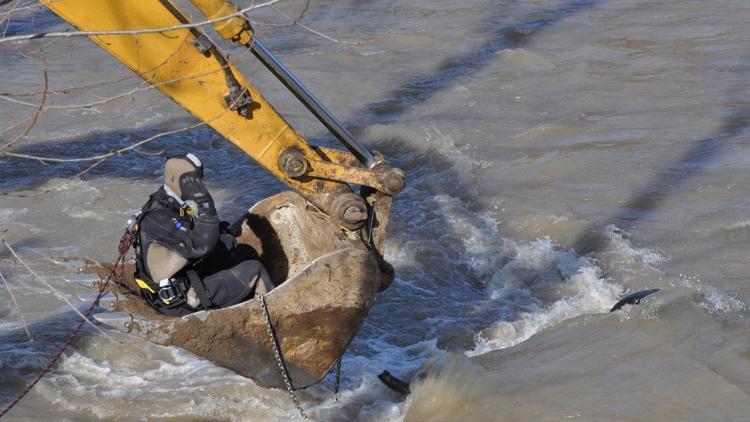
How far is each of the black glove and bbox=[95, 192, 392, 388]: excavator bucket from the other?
65 cm

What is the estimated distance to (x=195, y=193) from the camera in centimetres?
679

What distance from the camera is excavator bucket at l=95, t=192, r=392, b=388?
6.52 meters

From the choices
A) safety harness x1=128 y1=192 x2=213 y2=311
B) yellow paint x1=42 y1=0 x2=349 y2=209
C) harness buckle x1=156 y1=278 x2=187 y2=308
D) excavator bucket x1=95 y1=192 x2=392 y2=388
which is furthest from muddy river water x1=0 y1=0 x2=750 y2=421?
excavator bucket x1=95 y1=192 x2=392 y2=388

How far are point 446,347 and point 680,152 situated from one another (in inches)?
190

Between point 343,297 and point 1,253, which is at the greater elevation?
point 343,297

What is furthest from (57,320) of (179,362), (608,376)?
(608,376)

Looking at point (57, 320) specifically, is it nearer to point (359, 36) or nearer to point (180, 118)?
point (180, 118)

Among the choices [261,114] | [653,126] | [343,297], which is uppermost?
[261,114]

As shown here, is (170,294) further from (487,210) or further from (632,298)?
(487,210)

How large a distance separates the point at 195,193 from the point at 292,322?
99 centimetres

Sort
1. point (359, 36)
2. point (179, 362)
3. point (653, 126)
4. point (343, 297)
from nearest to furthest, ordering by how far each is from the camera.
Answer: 1. point (343, 297)
2. point (179, 362)
3. point (653, 126)
4. point (359, 36)

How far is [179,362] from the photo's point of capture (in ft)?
28.9

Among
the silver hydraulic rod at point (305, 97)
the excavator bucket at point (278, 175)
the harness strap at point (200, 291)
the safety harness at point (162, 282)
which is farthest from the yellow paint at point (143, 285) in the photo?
the silver hydraulic rod at point (305, 97)

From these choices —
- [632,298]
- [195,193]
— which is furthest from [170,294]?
[632,298]
